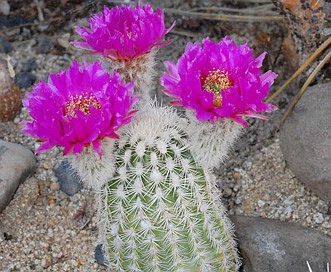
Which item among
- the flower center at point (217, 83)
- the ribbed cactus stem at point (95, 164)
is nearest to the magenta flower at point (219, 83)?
the flower center at point (217, 83)

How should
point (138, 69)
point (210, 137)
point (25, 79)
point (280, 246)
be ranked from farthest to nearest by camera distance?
point (25, 79), point (280, 246), point (138, 69), point (210, 137)

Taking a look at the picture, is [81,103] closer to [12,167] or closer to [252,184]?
[12,167]

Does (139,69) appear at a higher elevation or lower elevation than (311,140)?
higher

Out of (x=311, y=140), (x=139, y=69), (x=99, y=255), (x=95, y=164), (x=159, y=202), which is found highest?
(x=139, y=69)

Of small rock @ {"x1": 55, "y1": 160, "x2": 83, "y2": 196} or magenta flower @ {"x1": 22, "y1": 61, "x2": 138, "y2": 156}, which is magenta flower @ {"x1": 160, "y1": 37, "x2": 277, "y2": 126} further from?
small rock @ {"x1": 55, "y1": 160, "x2": 83, "y2": 196}

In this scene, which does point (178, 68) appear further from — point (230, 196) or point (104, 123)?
point (230, 196)

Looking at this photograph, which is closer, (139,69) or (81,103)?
(81,103)

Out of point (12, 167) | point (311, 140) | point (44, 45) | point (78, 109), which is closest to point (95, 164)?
point (78, 109)
